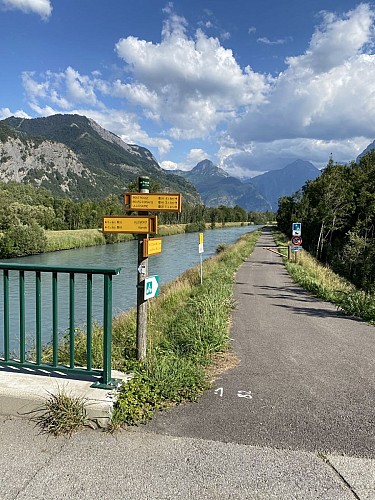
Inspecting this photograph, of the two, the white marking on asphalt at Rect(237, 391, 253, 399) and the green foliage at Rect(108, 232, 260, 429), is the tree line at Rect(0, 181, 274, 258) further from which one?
the white marking on asphalt at Rect(237, 391, 253, 399)

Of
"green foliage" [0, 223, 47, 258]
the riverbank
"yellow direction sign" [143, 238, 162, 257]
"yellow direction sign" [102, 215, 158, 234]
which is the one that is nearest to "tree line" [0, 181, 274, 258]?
"green foliage" [0, 223, 47, 258]

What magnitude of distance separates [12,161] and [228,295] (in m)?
194

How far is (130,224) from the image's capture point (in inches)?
169

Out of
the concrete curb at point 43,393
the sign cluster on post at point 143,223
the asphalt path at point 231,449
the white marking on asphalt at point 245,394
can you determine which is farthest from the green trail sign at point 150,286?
the white marking on asphalt at point 245,394

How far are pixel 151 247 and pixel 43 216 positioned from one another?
58544mm

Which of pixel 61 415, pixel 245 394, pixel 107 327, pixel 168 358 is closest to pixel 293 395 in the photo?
pixel 245 394

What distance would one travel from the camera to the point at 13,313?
15.5m

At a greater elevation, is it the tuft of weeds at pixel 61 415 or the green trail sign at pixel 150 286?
the green trail sign at pixel 150 286

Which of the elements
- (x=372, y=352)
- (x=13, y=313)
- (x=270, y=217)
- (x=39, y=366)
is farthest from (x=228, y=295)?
(x=270, y=217)

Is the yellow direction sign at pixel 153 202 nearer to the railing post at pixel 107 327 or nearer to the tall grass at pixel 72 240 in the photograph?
the railing post at pixel 107 327

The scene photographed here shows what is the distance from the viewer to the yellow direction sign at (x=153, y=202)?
4.39 meters

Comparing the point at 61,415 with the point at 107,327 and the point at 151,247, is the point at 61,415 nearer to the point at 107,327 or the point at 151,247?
the point at 107,327

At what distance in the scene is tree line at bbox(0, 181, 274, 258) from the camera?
39156 millimetres

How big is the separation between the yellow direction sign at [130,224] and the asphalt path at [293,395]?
1873 millimetres
